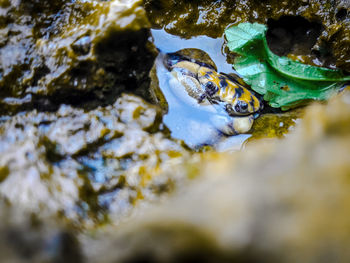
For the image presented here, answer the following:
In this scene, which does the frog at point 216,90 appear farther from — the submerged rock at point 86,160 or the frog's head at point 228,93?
the submerged rock at point 86,160

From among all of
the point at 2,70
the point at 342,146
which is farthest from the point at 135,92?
the point at 342,146

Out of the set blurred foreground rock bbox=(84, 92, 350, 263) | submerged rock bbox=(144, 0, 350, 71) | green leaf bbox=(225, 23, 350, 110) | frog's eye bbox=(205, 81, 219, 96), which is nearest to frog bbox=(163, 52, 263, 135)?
frog's eye bbox=(205, 81, 219, 96)

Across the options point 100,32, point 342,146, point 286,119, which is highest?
point 342,146

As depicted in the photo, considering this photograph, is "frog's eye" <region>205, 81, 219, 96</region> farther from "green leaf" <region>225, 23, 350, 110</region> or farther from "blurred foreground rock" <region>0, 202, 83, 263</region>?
"blurred foreground rock" <region>0, 202, 83, 263</region>

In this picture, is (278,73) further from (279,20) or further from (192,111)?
(192,111)

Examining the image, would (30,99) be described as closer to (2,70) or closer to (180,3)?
(2,70)

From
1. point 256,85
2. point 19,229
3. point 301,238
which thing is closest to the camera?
point 301,238
